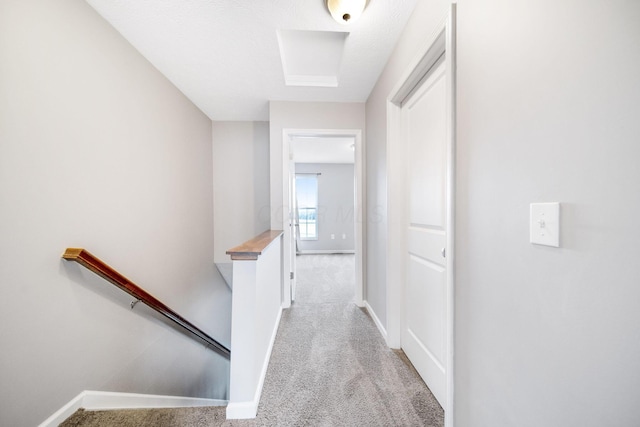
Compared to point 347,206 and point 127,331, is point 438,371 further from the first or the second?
point 347,206

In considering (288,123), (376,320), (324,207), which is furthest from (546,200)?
(324,207)

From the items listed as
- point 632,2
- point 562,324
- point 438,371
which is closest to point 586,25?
point 632,2

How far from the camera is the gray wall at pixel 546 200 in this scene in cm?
48

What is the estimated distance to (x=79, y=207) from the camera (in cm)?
141

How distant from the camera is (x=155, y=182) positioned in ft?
7.01

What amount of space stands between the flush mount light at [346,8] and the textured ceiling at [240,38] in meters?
0.08

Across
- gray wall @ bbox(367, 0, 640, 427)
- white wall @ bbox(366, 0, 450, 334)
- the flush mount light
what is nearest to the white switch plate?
gray wall @ bbox(367, 0, 640, 427)

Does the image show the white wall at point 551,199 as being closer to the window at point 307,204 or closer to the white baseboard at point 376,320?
the white baseboard at point 376,320

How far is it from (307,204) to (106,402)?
524 cm

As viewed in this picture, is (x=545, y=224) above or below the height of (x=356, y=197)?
below

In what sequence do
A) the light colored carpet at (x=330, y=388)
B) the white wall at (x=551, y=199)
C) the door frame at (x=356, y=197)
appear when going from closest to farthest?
the white wall at (x=551, y=199) < the light colored carpet at (x=330, y=388) < the door frame at (x=356, y=197)

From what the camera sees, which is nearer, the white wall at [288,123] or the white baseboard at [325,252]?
the white wall at [288,123]

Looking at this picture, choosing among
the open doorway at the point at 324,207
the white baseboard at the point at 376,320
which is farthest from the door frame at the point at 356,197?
the open doorway at the point at 324,207

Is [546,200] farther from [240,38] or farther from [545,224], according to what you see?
[240,38]
